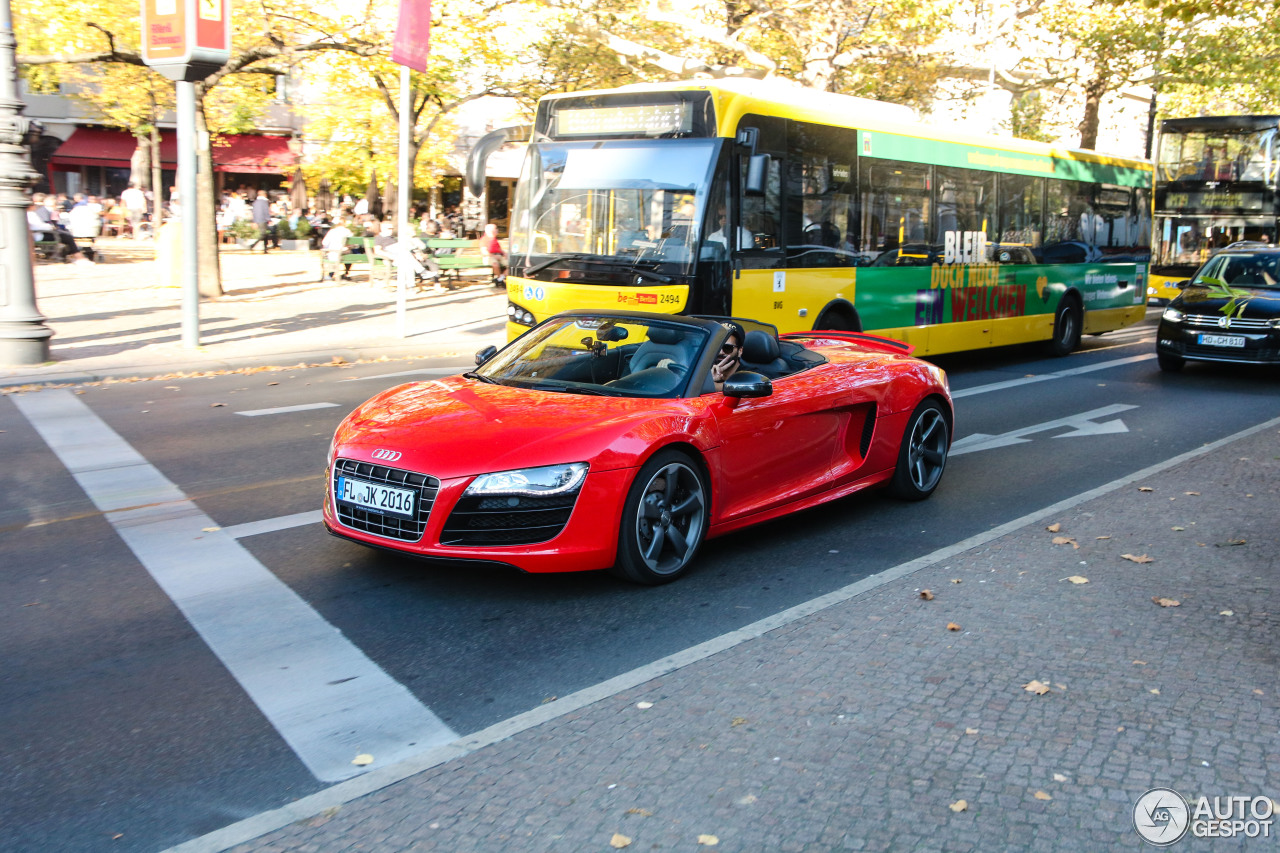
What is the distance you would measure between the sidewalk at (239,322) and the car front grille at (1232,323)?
30.7 feet

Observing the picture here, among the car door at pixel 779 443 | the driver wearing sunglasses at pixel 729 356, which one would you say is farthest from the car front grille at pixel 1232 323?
the driver wearing sunglasses at pixel 729 356

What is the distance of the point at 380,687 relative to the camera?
4348 millimetres

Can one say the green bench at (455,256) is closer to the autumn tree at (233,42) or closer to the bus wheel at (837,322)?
the autumn tree at (233,42)

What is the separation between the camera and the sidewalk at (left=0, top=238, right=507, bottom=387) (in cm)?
1362

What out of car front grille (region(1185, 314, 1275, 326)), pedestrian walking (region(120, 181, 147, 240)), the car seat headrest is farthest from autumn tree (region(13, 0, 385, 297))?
the car seat headrest

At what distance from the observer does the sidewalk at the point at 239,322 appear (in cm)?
1362

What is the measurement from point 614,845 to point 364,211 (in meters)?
34.7

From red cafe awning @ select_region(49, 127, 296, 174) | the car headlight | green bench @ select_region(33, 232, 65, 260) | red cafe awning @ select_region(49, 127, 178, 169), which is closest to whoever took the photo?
the car headlight

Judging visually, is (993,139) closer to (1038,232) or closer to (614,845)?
(1038,232)

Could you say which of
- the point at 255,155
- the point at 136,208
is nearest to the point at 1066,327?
the point at 136,208

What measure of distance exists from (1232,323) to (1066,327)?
11.1 ft

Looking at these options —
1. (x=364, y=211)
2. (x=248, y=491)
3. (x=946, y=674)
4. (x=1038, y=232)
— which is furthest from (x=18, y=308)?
(x=364, y=211)

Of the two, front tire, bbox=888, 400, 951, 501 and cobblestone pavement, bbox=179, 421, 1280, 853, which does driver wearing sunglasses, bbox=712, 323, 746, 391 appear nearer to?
cobblestone pavement, bbox=179, 421, 1280, 853

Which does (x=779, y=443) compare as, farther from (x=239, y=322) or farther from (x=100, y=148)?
(x=100, y=148)
